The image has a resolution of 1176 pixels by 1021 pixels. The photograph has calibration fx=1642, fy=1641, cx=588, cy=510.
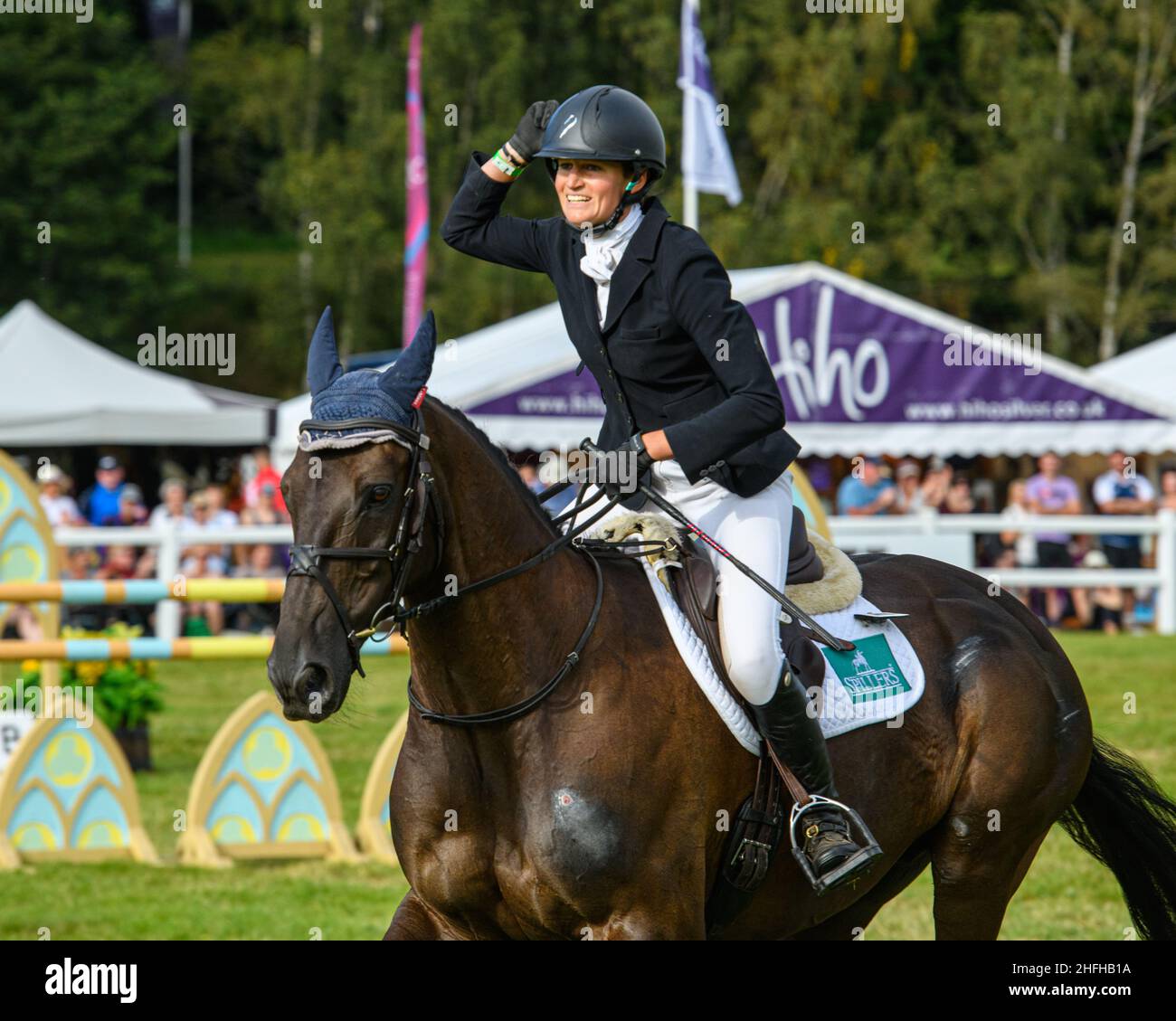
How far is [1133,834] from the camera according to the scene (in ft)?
18.2

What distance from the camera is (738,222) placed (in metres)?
33.9

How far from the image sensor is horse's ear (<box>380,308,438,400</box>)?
3.86 meters

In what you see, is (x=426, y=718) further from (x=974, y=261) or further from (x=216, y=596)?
(x=974, y=261)

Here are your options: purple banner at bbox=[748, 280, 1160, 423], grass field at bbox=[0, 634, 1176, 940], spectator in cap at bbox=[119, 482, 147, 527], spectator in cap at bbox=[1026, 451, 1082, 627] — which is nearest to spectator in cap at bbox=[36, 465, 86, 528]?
spectator in cap at bbox=[119, 482, 147, 527]

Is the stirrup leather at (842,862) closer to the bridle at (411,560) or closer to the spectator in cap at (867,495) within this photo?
the bridle at (411,560)

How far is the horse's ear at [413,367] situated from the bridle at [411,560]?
0.19ft

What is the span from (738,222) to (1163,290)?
32.7ft


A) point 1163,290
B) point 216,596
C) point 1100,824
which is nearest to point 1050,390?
point 216,596

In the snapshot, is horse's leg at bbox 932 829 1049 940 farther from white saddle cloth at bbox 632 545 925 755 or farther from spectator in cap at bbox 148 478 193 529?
spectator in cap at bbox 148 478 193 529

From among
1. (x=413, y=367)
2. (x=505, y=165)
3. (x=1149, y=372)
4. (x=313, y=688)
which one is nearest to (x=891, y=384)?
(x=1149, y=372)

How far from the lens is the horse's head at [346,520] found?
355cm

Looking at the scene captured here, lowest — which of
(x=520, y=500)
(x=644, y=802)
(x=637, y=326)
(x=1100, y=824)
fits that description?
(x=1100, y=824)

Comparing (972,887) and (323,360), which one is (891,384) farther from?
(323,360)

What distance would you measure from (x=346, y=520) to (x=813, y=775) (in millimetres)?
1510
